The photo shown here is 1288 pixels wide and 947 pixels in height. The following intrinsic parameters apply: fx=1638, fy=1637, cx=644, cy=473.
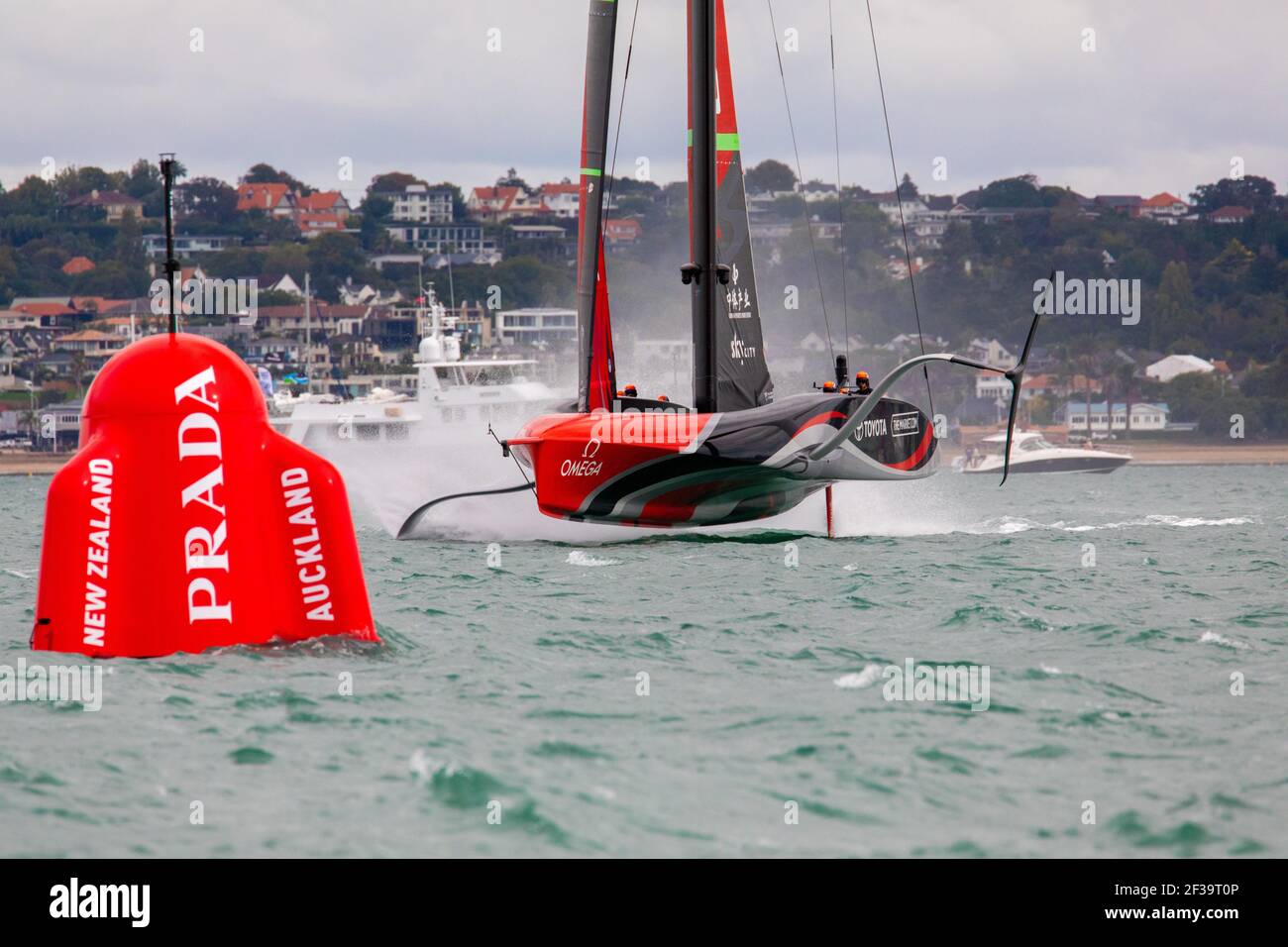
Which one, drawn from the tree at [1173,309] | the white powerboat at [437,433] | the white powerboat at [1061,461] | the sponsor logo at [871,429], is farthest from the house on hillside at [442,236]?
the sponsor logo at [871,429]

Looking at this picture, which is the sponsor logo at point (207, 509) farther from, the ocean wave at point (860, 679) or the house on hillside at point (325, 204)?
the house on hillside at point (325, 204)

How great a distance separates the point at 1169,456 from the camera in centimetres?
6906

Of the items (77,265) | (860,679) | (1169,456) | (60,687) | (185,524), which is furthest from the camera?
(77,265)

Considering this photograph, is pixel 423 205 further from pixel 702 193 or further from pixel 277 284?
pixel 702 193

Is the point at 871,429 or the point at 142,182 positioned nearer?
the point at 871,429

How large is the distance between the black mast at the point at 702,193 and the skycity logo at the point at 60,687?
8980mm

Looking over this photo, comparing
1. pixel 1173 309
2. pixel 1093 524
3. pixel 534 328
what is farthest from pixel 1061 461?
pixel 1093 524

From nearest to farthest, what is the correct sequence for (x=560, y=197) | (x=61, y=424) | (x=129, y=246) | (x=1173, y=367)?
1. (x=61, y=424)
2. (x=1173, y=367)
3. (x=129, y=246)
4. (x=560, y=197)

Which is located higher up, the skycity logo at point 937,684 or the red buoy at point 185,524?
the red buoy at point 185,524

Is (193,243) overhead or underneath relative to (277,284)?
overhead

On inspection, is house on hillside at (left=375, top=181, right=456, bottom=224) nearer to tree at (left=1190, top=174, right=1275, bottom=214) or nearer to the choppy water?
tree at (left=1190, top=174, right=1275, bottom=214)

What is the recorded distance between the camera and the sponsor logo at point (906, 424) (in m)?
15.0
